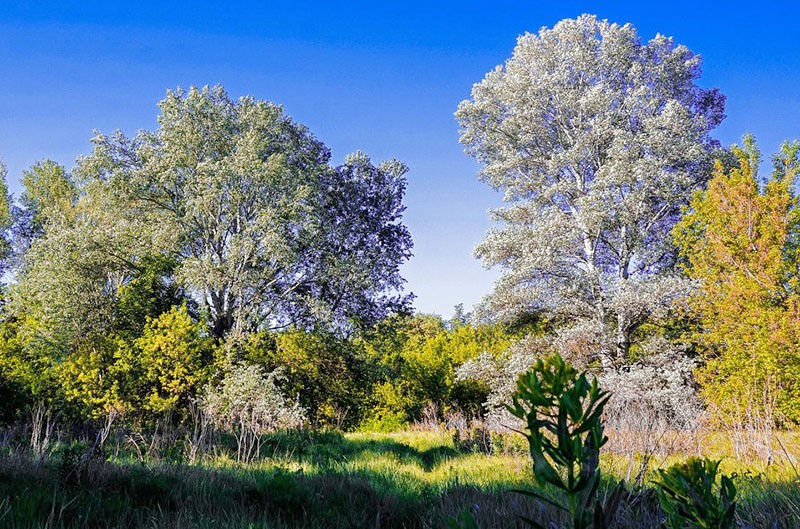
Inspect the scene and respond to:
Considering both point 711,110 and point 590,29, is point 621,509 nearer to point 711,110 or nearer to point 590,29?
point 590,29

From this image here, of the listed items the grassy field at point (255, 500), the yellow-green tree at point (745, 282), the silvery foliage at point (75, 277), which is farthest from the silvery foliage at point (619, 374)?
the silvery foliage at point (75, 277)

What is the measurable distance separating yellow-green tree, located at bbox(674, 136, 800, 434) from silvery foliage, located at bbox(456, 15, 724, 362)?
101 cm

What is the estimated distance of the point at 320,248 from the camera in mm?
16312

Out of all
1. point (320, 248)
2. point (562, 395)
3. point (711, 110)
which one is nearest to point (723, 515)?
point (562, 395)

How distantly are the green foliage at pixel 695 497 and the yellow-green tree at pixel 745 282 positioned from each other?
1138 cm

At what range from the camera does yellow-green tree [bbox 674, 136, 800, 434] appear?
1066 centimetres

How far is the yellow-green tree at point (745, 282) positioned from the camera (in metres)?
10.7

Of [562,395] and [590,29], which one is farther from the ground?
[590,29]

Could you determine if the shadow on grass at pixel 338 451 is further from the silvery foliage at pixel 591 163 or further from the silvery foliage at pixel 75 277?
the silvery foliage at pixel 75 277

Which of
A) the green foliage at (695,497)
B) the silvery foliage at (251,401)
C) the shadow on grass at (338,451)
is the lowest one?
the shadow on grass at (338,451)

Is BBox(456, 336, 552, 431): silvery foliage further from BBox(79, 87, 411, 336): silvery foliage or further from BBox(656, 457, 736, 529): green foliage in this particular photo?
BBox(656, 457, 736, 529): green foliage

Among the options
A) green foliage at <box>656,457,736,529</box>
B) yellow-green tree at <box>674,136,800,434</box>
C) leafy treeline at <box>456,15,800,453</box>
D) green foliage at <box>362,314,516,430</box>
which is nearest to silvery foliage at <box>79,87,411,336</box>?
leafy treeline at <box>456,15,800,453</box>

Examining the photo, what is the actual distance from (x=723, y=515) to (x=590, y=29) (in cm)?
1821

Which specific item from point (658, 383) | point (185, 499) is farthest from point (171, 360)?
point (658, 383)
